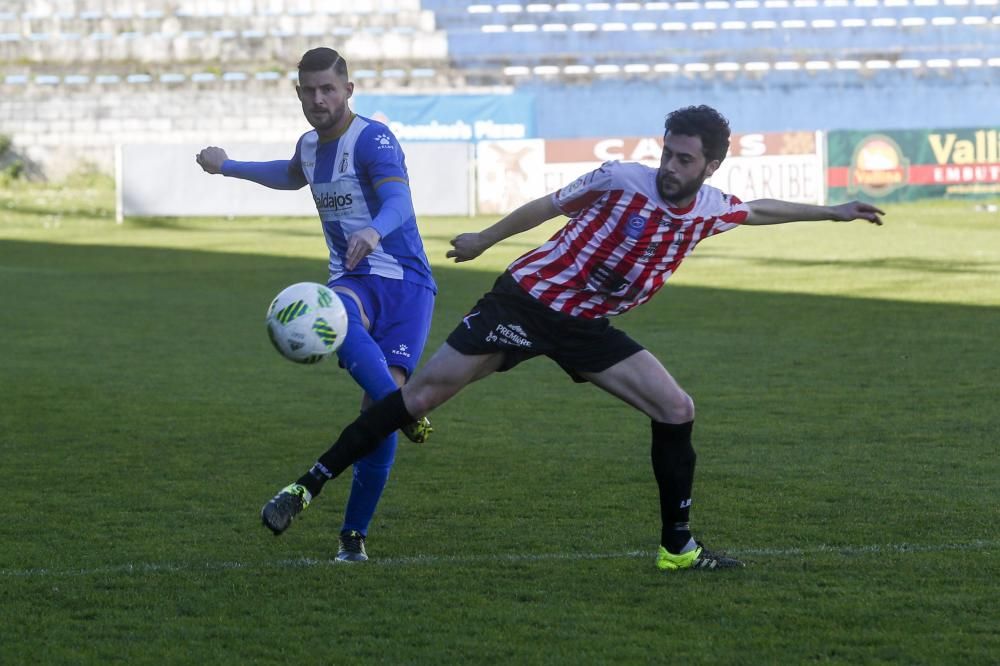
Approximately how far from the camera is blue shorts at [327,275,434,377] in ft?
19.9

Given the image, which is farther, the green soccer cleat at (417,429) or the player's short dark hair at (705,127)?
the green soccer cleat at (417,429)

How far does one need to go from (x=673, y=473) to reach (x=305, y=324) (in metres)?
1.40

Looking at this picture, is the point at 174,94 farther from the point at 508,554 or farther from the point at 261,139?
the point at 508,554

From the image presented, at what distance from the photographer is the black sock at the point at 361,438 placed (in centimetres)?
554

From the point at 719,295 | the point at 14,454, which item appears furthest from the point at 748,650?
the point at 719,295

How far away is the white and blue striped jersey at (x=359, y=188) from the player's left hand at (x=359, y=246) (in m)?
0.46

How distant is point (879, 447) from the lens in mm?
8312

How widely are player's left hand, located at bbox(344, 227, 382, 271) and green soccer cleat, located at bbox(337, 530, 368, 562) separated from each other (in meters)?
1.08

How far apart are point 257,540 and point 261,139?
3564 centimetres

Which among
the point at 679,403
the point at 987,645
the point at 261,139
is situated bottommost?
the point at 987,645

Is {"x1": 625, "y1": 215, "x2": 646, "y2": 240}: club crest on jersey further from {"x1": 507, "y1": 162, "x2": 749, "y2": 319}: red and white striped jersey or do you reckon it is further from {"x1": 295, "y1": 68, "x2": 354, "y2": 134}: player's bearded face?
{"x1": 295, "y1": 68, "x2": 354, "y2": 134}: player's bearded face

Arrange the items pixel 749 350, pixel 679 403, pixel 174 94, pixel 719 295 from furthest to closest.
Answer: pixel 174 94, pixel 719 295, pixel 749 350, pixel 679 403

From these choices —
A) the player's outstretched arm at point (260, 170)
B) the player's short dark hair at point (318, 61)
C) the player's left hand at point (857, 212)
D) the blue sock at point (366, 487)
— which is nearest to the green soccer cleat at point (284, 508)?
the blue sock at point (366, 487)

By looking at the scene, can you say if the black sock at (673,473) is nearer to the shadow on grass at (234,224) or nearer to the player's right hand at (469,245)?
the player's right hand at (469,245)
